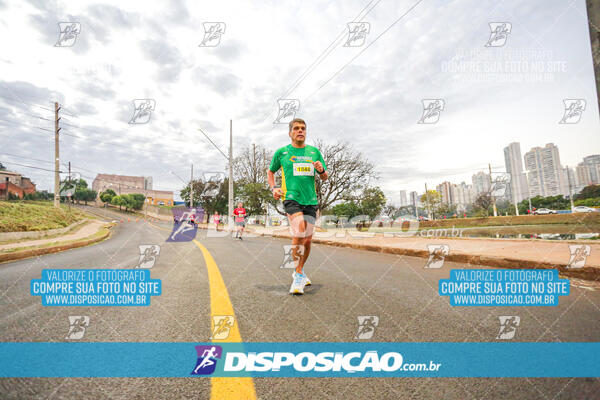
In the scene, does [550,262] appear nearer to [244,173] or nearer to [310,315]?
[310,315]

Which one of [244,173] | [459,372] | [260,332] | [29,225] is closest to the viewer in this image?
[459,372]

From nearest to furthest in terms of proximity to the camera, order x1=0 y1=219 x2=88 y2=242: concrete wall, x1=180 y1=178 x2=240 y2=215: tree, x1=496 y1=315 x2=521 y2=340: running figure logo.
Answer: x1=496 y1=315 x2=521 y2=340: running figure logo
x1=0 y1=219 x2=88 y2=242: concrete wall
x1=180 y1=178 x2=240 y2=215: tree

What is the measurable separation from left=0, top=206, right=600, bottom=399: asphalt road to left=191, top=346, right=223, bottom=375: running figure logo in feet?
0.31

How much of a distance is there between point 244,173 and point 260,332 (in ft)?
121

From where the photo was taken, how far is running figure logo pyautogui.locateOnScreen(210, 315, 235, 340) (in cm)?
164

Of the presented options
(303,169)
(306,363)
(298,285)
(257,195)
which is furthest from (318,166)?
(257,195)

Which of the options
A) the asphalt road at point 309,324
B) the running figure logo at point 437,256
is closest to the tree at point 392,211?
the running figure logo at point 437,256

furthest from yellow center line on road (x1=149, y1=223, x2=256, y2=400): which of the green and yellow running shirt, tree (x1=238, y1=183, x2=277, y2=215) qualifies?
tree (x1=238, y1=183, x2=277, y2=215)

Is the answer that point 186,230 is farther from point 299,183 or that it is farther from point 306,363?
point 306,363

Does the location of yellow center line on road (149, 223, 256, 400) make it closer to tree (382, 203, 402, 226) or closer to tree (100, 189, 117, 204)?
tree (382, 203, 402, 226)

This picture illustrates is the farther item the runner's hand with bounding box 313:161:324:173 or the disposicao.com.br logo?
the runner's hand with bounding box 313:161:324:173

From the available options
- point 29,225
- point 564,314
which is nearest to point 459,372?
point 564,314

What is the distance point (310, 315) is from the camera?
2.10 meters

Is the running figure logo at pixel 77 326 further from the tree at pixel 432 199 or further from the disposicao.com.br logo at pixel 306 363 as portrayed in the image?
the tree at pixel 432 199
